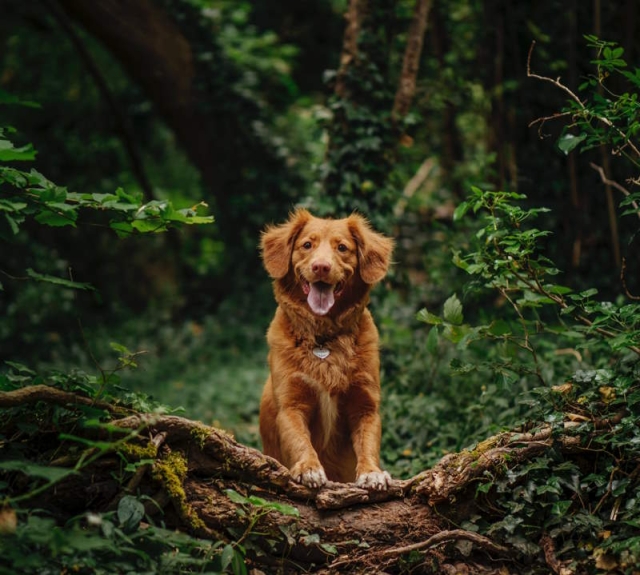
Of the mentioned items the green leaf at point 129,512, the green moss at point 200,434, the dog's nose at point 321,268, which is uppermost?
the dog's nose at point 321,268

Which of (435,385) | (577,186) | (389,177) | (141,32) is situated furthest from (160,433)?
(141,32)

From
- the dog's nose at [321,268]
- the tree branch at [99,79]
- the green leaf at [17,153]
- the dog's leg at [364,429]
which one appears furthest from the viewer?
the tree branch at [99,79]

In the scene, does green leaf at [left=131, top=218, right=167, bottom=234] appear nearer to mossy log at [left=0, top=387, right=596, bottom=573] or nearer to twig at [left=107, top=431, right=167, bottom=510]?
mossy log at [left=0, top=387, right=596, bottom=573]

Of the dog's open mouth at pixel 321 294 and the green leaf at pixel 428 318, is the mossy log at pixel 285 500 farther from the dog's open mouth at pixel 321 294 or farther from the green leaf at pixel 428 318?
the dog's open mouth at pixel 321 294

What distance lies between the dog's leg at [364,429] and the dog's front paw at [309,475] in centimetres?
30

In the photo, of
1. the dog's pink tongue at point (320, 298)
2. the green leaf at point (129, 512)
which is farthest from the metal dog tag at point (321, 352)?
the green leaf at point (129, 512)

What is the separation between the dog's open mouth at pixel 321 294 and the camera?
14.0 ft

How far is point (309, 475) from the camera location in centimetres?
354

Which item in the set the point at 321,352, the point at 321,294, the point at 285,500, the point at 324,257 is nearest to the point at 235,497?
the point at 285,500

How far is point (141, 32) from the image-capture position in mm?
8938

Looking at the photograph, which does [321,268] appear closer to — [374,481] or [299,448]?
[299,448]

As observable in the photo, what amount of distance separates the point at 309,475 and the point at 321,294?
1208 millimetres

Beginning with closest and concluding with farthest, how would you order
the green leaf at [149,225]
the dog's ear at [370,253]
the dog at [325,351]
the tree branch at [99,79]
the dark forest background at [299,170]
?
the green leaf at [149,225] → the dog at [325,351] → the dog's ear at [370,253] → the dark forest background at [299,170] → the tree branch at [99,79]

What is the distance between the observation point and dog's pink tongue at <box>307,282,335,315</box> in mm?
4270
